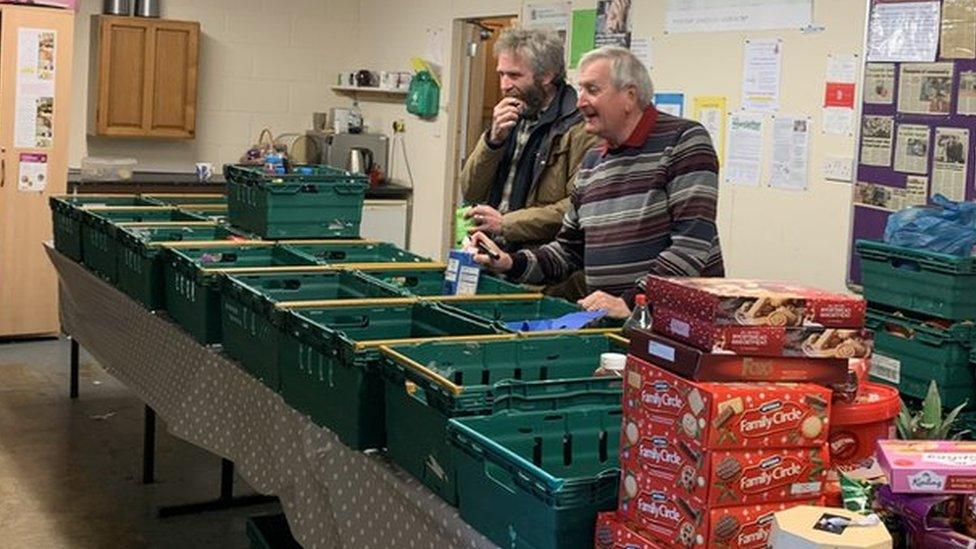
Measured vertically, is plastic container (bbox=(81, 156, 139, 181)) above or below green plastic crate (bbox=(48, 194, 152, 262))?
above

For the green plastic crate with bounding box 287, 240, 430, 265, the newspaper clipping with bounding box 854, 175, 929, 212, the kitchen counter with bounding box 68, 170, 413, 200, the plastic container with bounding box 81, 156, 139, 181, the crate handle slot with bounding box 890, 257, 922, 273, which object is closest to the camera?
the crate handle slot with bounding box 890, 257, 922, 273

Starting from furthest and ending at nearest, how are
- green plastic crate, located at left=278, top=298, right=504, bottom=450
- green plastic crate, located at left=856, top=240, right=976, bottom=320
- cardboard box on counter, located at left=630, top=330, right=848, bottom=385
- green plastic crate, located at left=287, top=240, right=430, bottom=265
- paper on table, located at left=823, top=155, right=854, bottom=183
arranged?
paper on table, located at left=823, top=155, right=854, bottom=183 → green plastic crate, located at left=287, top=240, right=430, bottom=265 → green plastic crate, located at left=856, top=240, right=976, bottom=320 → green plastic crate, located at left=278, top=298, right=504, bottom=450 → cardboard box on counter, located at left=630, top=330, right=848, bottom=385

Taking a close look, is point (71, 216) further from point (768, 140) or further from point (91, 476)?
point (768, 140)

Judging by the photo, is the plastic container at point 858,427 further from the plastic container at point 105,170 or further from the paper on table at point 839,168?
the plastic container at point 105,170

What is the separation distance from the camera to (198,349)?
375 centimetres

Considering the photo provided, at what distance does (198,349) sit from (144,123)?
461cm

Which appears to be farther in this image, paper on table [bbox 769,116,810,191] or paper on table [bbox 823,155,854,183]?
paper on table [bbox 769,116,810,191]

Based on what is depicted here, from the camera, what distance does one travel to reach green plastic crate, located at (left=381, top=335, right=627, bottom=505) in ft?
7.74

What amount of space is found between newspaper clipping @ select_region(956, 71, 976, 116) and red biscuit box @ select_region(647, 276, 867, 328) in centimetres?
281

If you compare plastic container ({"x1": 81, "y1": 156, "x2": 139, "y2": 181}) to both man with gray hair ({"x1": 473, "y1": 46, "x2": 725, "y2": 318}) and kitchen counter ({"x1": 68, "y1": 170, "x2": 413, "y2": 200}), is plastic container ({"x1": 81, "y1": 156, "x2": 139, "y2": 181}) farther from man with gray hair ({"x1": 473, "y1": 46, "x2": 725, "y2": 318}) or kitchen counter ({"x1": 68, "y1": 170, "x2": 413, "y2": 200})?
man with gray hair ({"x1": 473, "y1": 46, "x2": 725, "y2": 318})

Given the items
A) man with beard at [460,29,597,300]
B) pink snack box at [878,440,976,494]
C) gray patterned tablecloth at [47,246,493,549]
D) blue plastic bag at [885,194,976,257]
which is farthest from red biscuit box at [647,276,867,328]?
blue plastic bag at [885,194,976,257]

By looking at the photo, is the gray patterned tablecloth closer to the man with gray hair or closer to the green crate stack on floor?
the man with gray hair

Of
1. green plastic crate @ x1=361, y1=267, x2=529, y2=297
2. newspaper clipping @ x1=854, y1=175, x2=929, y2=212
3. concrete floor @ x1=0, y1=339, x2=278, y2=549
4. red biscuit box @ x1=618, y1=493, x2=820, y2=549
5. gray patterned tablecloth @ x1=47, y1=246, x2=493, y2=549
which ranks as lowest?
concrete floor @ x1=0, y1=339, x2=278, y2=549

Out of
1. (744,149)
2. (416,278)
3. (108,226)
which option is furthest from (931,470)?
(744,149)
